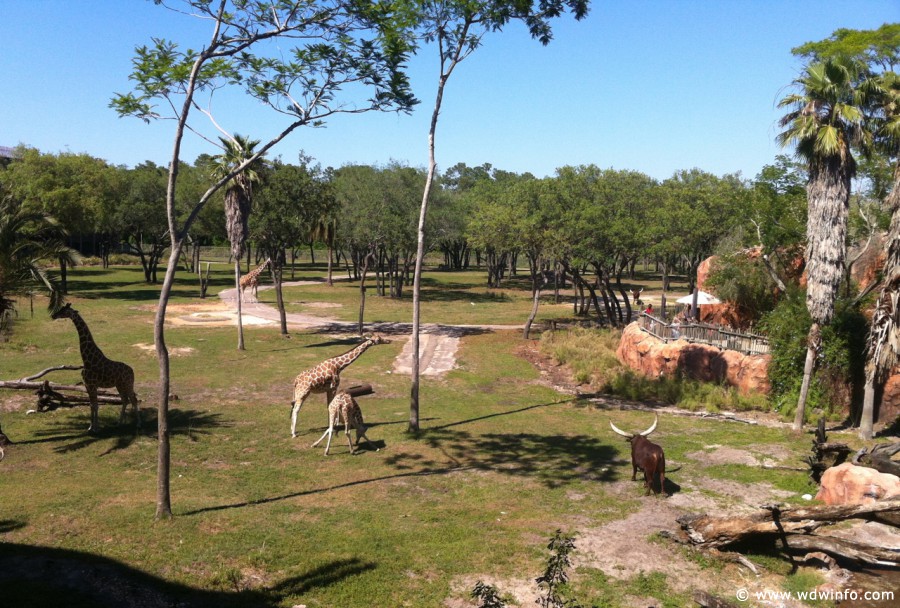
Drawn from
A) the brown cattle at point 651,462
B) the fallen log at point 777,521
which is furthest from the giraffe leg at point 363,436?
the fallen log at point 777,521

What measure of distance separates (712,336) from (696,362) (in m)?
1.24

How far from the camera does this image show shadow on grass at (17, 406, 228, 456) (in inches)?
640

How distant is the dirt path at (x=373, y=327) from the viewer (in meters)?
30.3

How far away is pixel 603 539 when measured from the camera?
441 inches

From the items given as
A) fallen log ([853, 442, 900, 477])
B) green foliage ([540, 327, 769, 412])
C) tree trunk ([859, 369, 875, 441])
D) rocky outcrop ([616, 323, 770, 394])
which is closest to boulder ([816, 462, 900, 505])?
fallen log ([853, 442, 900, 477])

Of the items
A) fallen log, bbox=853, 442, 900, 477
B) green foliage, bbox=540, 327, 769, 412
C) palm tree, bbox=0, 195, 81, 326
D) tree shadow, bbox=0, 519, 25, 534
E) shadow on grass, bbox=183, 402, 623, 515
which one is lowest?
shadow on grass, bbox=183, 402, 623, 515

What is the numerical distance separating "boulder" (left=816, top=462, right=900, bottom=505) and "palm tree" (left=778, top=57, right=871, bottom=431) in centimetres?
628

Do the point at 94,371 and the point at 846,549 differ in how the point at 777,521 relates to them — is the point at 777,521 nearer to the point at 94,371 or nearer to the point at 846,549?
the point at 846,549

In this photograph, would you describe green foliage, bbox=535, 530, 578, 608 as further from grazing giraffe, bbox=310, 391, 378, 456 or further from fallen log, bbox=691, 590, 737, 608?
grazing giraffe, bbox=310, 391, 378, 456

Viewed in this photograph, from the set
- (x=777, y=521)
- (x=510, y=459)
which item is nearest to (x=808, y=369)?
(x=510, y=459)

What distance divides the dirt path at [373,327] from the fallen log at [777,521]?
1798 cm

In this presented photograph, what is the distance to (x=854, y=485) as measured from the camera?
12.1 metres

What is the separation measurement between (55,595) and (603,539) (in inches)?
342

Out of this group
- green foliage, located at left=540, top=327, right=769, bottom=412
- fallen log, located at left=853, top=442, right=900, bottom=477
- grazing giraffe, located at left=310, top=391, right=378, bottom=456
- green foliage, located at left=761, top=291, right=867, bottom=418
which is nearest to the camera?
fallen log, located at left=853, top=442, right=900, bottom=477
